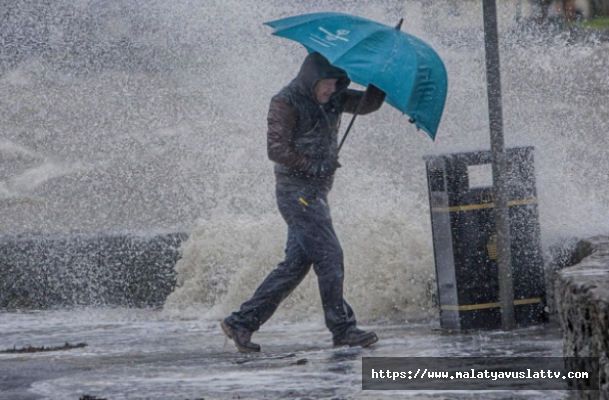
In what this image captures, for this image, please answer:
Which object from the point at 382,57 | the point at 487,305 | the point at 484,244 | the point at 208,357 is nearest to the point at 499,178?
the point at 484,244

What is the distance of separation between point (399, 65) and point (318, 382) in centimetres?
199

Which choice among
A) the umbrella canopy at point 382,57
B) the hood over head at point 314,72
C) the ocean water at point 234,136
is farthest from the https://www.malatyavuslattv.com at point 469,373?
the ocean water at point 234,136

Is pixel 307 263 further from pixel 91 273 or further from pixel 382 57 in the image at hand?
pixel 91 273

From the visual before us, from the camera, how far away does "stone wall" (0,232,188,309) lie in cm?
1036

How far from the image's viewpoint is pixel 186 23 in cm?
1661

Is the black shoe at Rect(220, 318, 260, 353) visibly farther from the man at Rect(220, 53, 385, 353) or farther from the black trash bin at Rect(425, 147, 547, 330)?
the black trash bin at Rect(425, 147, 547, 330)

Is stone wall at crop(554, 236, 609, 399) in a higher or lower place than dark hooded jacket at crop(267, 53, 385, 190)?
lower

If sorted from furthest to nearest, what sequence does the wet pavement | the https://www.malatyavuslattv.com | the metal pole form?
the metal pole, the wet pavement, the https://www.malatyavuslattv.com

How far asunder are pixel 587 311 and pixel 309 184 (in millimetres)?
3078

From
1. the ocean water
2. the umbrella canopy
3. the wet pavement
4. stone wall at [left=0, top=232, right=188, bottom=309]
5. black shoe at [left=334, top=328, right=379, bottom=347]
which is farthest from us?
stone wall at [left=0, top=232, right=188, bottom=309]

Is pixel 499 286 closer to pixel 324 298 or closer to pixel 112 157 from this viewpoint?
pixel 324 298

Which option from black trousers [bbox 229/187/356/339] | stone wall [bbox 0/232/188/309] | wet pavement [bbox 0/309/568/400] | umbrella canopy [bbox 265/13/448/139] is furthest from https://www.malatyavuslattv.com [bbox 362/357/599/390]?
stone wall [bbox 0/232/188/309]

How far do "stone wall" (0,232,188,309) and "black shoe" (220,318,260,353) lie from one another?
8.51 feet

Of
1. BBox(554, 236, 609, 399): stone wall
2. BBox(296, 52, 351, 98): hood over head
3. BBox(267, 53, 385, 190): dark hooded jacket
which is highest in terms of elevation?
BBox(296, 52, 351, 98): hood over head
